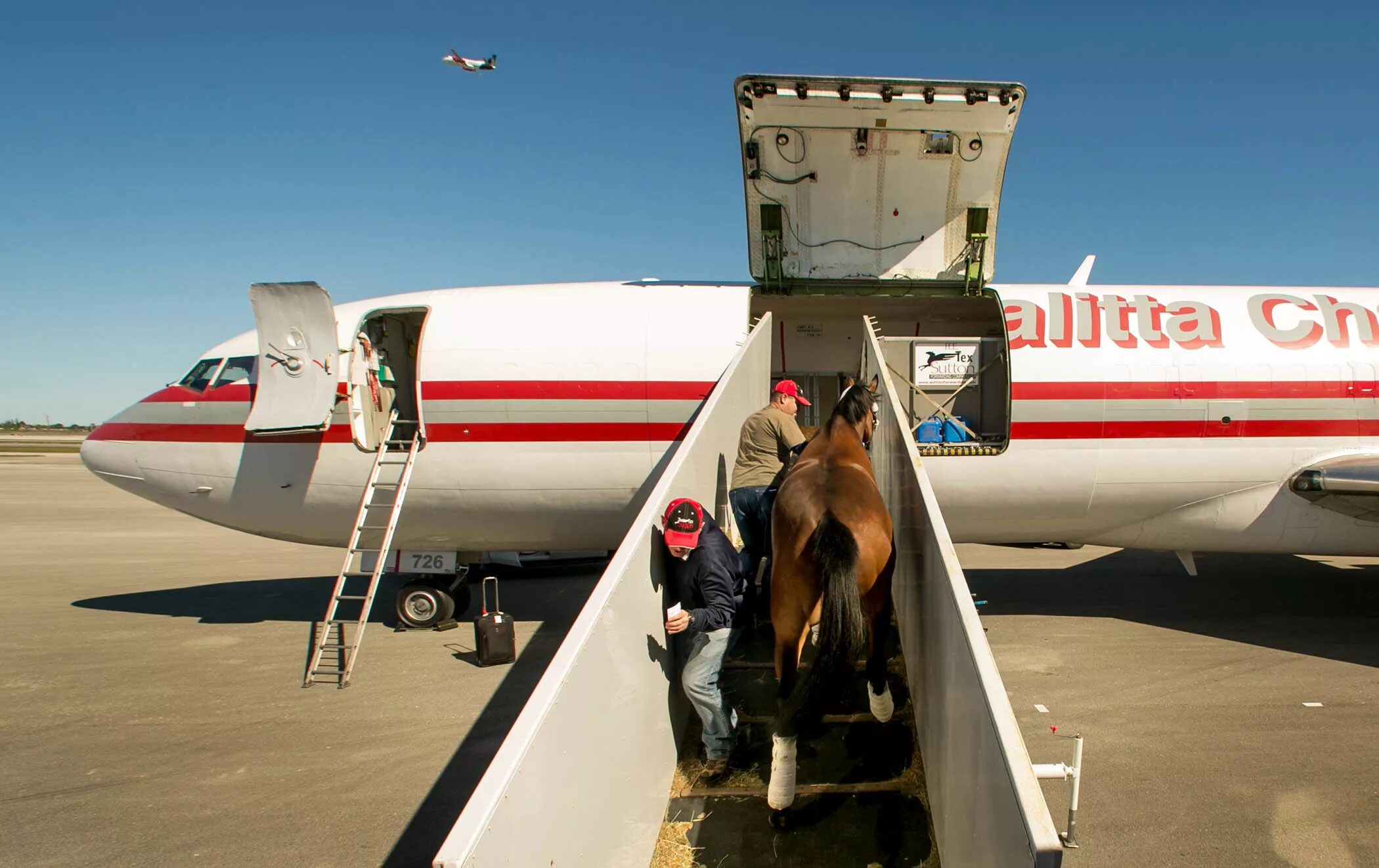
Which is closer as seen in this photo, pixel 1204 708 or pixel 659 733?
pixel 659 733

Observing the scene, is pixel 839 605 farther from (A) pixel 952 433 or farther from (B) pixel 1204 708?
(A) pixel 952 433

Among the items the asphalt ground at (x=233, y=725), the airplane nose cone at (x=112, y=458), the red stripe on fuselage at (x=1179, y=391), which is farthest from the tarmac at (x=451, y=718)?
the red stripe on fuselage at (x=1179, y=391)

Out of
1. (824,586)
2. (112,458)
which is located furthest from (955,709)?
(112,458)

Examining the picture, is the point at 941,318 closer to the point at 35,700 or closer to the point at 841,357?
the point at 841,357

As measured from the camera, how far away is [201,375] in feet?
30.6

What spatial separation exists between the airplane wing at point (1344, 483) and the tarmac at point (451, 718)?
1635 mm

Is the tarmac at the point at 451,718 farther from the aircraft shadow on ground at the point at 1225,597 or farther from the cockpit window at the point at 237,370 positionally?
the cockpit window at the point at 237,370

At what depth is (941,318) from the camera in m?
10.6

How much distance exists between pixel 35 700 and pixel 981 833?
952 centimetres

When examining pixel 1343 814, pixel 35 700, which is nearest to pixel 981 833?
pixel 1343 814

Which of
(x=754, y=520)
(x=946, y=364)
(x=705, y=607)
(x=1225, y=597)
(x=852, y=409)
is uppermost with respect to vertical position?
(x=946, y=364)

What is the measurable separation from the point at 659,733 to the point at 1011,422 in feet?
19.5

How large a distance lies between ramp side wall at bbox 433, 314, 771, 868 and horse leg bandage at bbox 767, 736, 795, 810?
621 mm

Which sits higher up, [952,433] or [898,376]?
[898,376]
